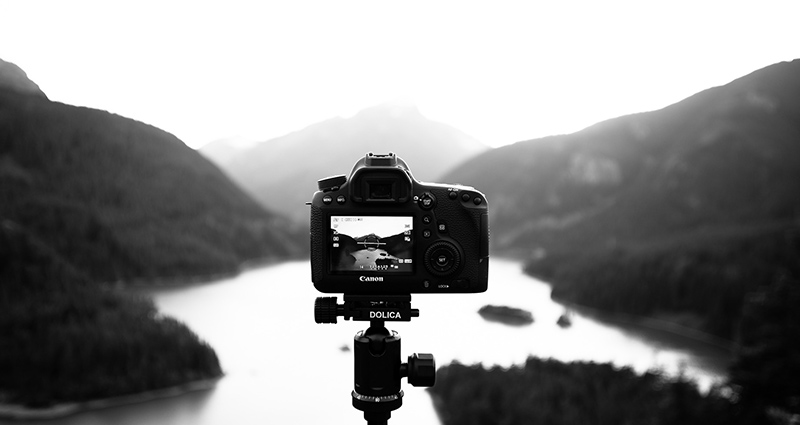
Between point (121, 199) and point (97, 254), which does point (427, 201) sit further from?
point (97, 254)

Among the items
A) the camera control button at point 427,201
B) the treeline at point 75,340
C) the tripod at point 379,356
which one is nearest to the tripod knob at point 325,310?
the tripod at point 379,356

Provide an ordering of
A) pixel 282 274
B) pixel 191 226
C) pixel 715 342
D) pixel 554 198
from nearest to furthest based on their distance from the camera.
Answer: pixel 191 226, pixel 282 274, pixel 715 342, pixel 554 198

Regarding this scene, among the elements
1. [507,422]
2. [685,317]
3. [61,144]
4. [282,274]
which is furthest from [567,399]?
[61,144]

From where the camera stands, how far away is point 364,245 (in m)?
1.43

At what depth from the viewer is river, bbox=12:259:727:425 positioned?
899 centimetres

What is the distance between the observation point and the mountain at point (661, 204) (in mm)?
13234

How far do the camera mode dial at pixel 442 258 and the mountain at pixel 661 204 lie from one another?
12.0 m

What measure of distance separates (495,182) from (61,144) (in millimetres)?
11255

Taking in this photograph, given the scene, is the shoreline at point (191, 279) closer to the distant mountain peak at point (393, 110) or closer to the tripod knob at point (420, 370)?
the distant mountain peak at point (393, 110)

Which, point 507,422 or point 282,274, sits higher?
point 282,274

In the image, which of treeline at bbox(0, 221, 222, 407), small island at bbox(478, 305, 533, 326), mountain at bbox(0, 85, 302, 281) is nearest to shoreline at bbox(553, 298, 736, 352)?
small island at bbox(478, 305, 533, 326)

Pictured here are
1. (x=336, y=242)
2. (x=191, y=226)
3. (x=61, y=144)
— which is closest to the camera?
(x=336, y=242)

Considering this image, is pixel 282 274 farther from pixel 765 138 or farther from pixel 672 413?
pixel 765 138

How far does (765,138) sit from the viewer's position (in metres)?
12.8
